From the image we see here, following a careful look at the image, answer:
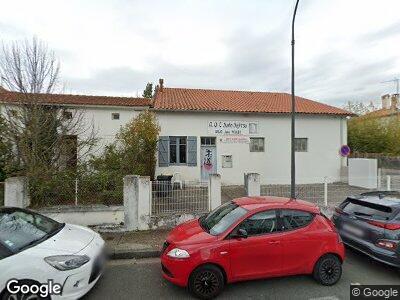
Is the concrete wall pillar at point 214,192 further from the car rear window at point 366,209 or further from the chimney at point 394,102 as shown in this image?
the chimney at point 394,102

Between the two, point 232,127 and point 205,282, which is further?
point 232,127

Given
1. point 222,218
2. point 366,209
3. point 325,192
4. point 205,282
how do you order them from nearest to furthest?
point 205,282
point 222,218
point 366,209
point 325,192

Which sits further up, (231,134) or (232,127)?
(232,127)

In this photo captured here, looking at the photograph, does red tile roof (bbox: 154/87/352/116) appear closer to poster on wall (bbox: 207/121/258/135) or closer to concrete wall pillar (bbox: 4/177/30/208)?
poster on wall (bbox: 207/121/258/135)

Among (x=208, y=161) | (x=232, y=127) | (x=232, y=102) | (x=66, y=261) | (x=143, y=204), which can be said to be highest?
(x=232, y=102)

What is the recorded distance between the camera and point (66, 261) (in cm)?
379

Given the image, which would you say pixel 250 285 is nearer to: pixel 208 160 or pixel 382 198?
pixel 382 198

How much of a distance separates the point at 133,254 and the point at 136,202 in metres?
1.62

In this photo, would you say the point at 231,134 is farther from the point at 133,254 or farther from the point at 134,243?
the point at 133,254

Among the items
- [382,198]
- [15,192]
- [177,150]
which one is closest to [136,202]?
[15,192]

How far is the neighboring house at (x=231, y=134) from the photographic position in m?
13.7
